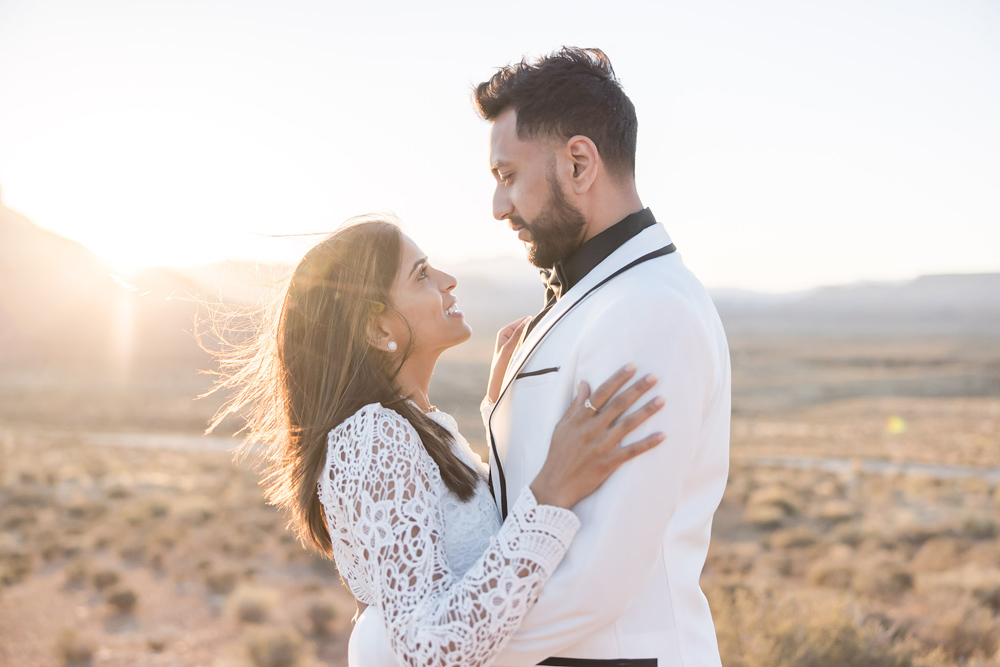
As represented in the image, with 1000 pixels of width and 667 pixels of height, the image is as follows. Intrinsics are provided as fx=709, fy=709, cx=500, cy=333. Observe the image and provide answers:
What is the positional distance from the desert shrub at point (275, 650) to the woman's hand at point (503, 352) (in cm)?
649

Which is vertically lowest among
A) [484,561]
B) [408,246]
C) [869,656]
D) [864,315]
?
[864,315]

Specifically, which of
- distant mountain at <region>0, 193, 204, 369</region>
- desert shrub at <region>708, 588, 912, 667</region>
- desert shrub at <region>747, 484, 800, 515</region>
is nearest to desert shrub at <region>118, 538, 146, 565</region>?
desert shrub at <region>708, 588, 912, 667</region>

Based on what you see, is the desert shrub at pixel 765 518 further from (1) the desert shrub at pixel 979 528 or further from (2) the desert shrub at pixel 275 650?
(2) the desert shrub at pixel 275 650

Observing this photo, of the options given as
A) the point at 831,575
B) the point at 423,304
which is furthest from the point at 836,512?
the point at 423,304

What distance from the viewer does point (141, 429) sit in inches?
1654

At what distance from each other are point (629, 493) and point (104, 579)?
11.4 metres

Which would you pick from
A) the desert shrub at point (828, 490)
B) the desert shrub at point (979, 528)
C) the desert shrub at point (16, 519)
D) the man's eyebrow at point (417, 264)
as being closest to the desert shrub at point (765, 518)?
the desert shrub at point (828, 490)

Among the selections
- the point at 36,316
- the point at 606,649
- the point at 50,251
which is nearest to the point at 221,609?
the point at 606,649

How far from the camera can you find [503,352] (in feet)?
9.47

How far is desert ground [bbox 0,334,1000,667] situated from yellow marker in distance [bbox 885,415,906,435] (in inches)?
296

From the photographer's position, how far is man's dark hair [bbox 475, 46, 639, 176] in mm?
2152

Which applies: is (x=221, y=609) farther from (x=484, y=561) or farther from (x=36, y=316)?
(x=36, y=316)

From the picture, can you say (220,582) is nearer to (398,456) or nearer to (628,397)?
(398,456)

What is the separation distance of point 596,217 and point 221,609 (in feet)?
32.8
